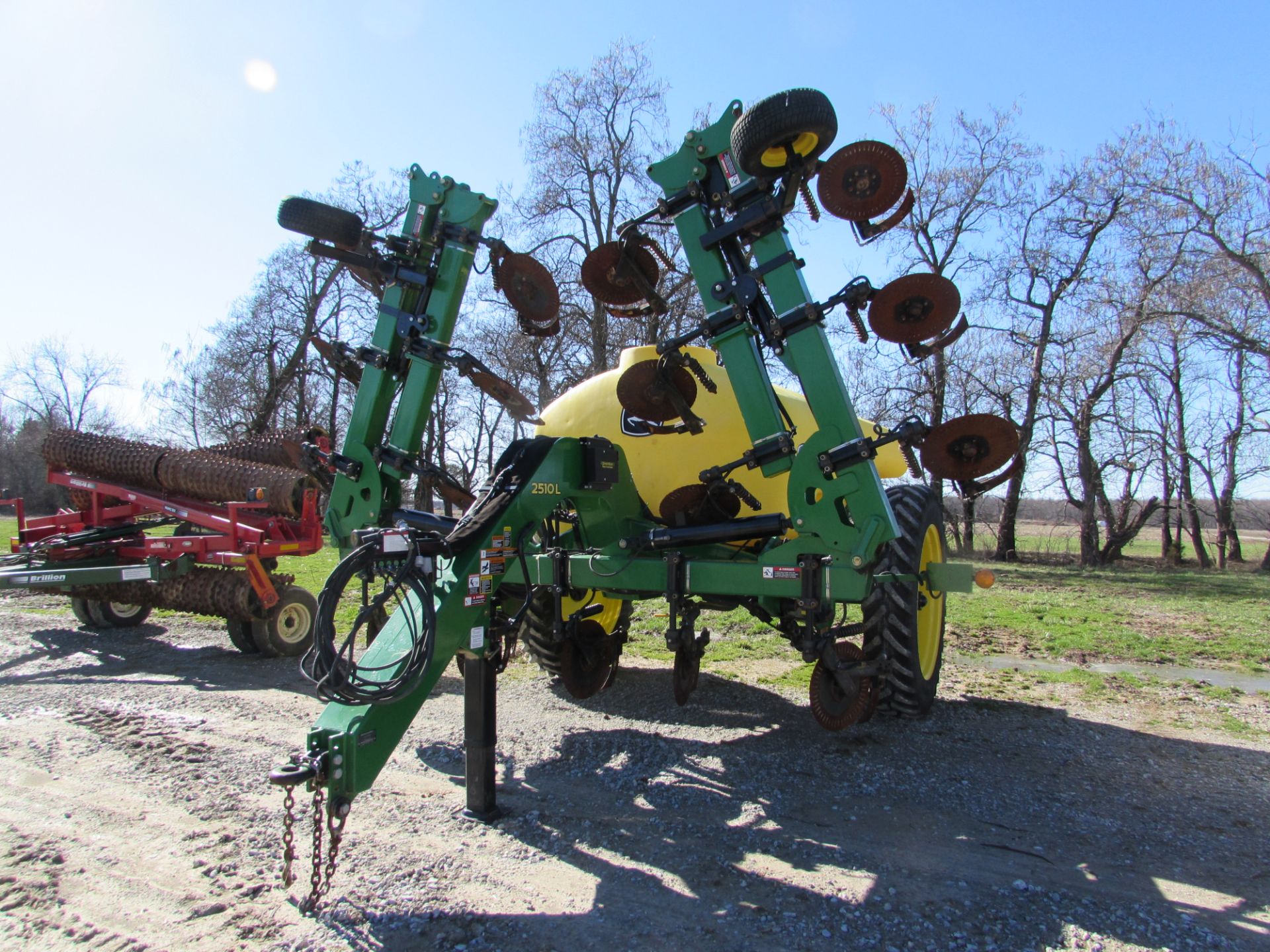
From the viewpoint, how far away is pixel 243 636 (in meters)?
8.03

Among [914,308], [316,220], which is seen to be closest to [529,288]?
[316,220]

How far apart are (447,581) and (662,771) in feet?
6.17

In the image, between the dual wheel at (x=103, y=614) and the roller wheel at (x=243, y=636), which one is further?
the dual wheel at (x=103, y=614)

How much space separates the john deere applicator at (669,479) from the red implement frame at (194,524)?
2920mm

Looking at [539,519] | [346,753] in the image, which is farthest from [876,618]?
[346,753]

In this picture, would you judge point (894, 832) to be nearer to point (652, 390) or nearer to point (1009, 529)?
point (652, 390)

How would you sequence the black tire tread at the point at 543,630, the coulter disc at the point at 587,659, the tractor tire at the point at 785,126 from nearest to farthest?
the tractor tire at the point at 785,126, the coulter disc at the point at 587,659, the black tire tread at the point at 543,630

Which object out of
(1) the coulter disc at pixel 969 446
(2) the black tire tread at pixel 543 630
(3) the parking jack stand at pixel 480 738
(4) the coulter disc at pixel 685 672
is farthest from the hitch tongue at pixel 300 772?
(1) the coulter disc at pixel 969 446

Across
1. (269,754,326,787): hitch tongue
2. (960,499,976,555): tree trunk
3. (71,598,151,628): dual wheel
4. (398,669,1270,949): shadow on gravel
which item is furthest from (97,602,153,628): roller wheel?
(960,499,976,555): tree trunk

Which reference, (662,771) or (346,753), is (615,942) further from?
(662,771)

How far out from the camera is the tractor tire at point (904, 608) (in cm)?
502

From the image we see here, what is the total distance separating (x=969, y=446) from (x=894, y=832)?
6.24 feet

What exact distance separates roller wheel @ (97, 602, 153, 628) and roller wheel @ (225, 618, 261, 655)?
183cm

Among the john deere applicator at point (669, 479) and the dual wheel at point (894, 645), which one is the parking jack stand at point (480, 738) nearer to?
the john deere applicator at point (669, 479)
